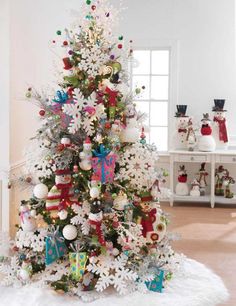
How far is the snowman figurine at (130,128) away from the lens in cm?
402

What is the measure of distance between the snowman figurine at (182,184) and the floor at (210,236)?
0.16 m

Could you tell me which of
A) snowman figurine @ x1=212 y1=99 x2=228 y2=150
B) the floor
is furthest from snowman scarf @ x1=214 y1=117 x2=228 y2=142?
the floor

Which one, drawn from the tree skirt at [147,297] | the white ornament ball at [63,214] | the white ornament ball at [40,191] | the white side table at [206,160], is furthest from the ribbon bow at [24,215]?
the white side table at [206,160]

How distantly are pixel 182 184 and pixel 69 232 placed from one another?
398cm

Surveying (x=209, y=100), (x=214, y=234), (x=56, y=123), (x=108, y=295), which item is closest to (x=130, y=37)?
(x=209, y=100)

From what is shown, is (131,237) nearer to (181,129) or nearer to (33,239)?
(33,239)

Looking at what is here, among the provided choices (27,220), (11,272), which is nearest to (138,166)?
(27,220)

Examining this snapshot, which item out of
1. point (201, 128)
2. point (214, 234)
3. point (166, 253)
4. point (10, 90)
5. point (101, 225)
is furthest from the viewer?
point (201, 128)

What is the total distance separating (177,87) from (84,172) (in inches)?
165

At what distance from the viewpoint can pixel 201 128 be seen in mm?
7531

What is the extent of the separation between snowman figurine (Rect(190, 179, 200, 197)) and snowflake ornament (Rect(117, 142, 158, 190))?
349cm

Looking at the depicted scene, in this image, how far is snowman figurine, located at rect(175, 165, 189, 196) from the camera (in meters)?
7.61

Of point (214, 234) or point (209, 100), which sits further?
point (209, 100)

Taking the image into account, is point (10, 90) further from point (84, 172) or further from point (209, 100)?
point (209, 100)
